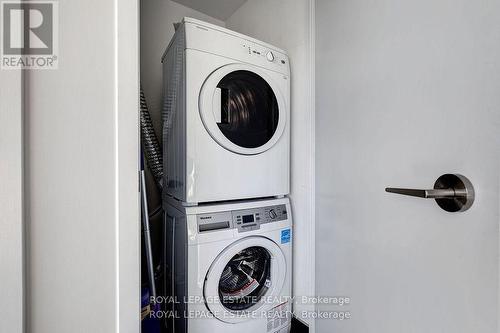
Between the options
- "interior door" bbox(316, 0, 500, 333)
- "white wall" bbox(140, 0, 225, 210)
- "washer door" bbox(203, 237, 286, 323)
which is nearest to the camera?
"interior door" bbox(316, 0, 500, 333)

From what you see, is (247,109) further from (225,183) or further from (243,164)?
(225,183)

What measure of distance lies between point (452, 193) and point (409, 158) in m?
0.18

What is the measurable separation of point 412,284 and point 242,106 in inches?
40.9

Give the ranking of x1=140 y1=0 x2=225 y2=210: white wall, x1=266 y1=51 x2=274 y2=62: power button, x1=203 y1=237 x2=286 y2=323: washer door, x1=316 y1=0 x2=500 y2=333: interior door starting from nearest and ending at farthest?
x1=316 y1=0 x2=500 y2=333: interior door → x1=203 y1=237 x2=286 y2=323: washer door → x1=266 y1=51 x2=274 y2=62: power button → x1=140 y1=0 x2=225 y2=210: white wall

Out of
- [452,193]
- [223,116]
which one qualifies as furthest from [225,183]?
[452,193]

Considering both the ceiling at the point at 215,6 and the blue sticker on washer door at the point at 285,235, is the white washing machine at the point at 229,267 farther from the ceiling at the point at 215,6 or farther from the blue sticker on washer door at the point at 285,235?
the ceiling at the point at 215,6

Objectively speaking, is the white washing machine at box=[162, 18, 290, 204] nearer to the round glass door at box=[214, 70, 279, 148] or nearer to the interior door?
the round glass door at box=[214, 70, 279, 148]

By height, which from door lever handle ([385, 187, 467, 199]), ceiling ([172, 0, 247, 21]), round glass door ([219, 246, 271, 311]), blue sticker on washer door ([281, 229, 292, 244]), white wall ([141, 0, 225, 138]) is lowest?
round glass door ([219, 246, 271, 311])

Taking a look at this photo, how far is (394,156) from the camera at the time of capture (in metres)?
0.82

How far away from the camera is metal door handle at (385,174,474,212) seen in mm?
596

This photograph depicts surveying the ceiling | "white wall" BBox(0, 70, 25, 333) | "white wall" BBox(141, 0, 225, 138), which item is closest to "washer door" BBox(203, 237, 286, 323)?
"white wall" BBox(0, 70, 25, 333)

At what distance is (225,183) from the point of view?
1136 mm

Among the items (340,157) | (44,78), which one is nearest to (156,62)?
(44,78)

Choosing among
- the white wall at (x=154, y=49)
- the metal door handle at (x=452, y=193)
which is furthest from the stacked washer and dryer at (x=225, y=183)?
the metal door handle at (x=452, y=193)
